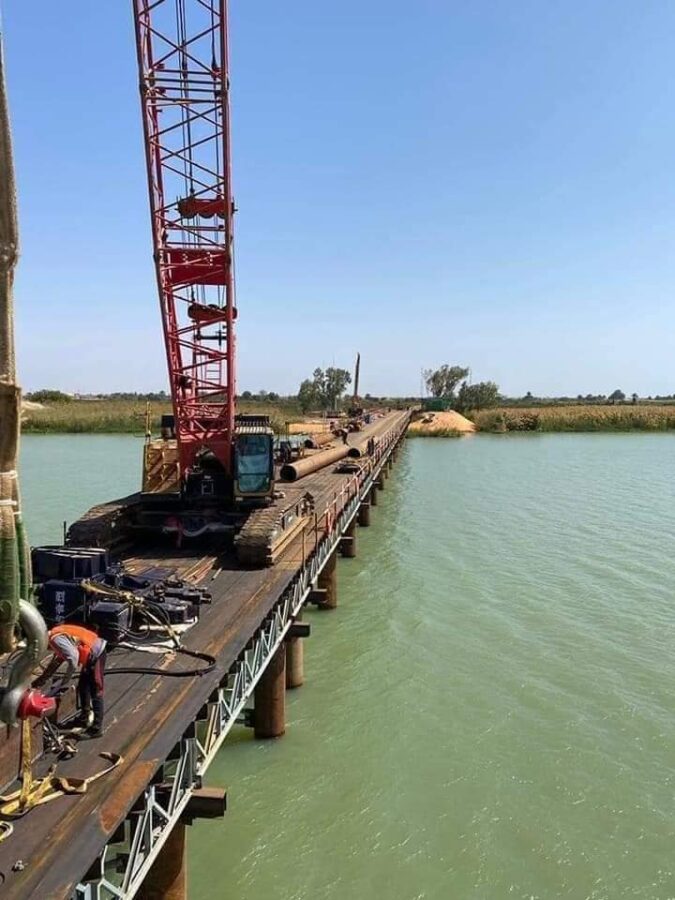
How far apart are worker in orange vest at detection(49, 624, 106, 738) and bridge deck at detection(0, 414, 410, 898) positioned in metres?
0.27

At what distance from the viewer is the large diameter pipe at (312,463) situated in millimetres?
24609

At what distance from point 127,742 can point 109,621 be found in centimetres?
352

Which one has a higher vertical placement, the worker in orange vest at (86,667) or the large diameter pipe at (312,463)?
the large diameter pipe at (312,463)

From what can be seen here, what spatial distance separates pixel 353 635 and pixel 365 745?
6.03 meters

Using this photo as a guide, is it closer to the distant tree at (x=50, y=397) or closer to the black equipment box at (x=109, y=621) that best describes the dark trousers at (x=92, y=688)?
the black equipment box at (x=109, y=621)

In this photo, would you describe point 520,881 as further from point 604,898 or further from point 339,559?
point 339,559

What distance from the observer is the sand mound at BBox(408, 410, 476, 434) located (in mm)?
100925

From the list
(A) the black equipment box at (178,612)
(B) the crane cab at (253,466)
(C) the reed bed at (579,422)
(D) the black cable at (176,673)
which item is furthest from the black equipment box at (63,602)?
(C) the reed bed at (579,422)

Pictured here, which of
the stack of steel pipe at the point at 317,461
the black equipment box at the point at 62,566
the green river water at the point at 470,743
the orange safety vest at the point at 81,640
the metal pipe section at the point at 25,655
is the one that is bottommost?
the green river water at the point at 470,743

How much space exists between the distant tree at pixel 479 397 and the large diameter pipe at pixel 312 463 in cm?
9720

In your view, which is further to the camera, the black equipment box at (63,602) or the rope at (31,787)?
the black equipment box at (63,602)

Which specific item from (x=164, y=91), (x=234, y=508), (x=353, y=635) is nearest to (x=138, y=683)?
(x=234, y=508)

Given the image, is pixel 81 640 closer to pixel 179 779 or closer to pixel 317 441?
pixel 179 779

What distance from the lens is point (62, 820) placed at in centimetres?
667
